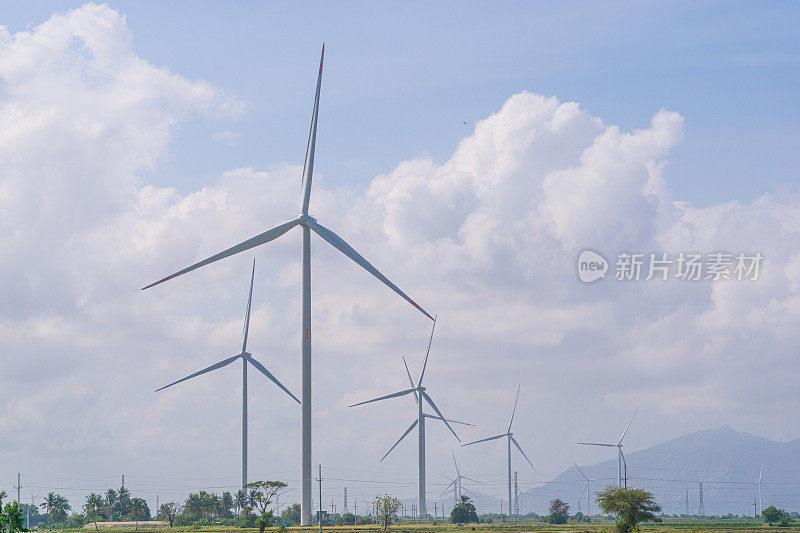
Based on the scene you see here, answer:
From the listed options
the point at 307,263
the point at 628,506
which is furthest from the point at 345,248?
the point at 628,506

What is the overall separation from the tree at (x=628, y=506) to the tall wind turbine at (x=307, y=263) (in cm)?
5239

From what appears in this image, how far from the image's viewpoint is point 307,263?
159m

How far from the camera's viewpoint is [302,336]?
508ft

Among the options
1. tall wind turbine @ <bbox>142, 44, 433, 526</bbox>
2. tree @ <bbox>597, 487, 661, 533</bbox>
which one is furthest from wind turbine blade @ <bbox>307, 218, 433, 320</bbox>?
tree @ <bbox>597, 487, 661, 533</bbox>

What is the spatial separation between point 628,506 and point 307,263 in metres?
69.5

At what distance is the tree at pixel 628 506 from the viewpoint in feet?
549

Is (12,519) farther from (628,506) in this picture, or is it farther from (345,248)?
(628,506)

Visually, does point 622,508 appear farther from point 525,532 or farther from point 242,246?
point 242,246

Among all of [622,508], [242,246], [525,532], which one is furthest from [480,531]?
[242,246]

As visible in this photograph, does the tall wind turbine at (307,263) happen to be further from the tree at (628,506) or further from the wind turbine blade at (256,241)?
the tree at (628,506)

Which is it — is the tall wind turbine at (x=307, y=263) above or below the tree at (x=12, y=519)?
above

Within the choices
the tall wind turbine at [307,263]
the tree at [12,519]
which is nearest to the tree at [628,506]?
the tall wind turbine at [307,263]

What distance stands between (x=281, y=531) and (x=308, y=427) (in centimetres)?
2119

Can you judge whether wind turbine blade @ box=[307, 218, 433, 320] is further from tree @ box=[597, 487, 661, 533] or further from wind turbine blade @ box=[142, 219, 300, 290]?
tree @ box=[597, 487, 661, 533]
